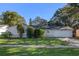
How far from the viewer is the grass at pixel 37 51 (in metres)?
8.62

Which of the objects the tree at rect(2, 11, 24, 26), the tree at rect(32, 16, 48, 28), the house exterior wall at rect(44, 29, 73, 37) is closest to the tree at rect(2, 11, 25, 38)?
the tree at rect(2, 11, 24, 26)

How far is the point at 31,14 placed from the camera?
8.63 m

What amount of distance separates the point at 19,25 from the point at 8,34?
0.16 m

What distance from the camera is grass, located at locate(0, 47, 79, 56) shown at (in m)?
8.62

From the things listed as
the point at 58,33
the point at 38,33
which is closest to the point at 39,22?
the point at 38,33

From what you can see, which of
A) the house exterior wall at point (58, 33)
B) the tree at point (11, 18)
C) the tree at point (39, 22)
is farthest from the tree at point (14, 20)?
the house exterior wall at point (58, 33)

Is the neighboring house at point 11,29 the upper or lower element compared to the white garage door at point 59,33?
upper

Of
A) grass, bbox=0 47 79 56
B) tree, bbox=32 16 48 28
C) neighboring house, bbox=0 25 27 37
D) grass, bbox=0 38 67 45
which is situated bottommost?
grass, bbox=0 47 79 56

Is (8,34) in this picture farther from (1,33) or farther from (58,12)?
(58,12)

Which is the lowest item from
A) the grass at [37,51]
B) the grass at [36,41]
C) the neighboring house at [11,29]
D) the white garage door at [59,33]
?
the grass at [37,51]

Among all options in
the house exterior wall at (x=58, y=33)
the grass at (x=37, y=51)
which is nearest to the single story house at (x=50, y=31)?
the house exterior wall at (x=58, y=33)

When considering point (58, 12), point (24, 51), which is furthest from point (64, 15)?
point (24, 51)

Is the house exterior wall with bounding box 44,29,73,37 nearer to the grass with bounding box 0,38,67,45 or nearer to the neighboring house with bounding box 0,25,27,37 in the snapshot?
the grass with bounding box 0,38,67,45

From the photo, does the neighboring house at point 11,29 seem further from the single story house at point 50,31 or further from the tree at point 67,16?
the tree at point 67,16
